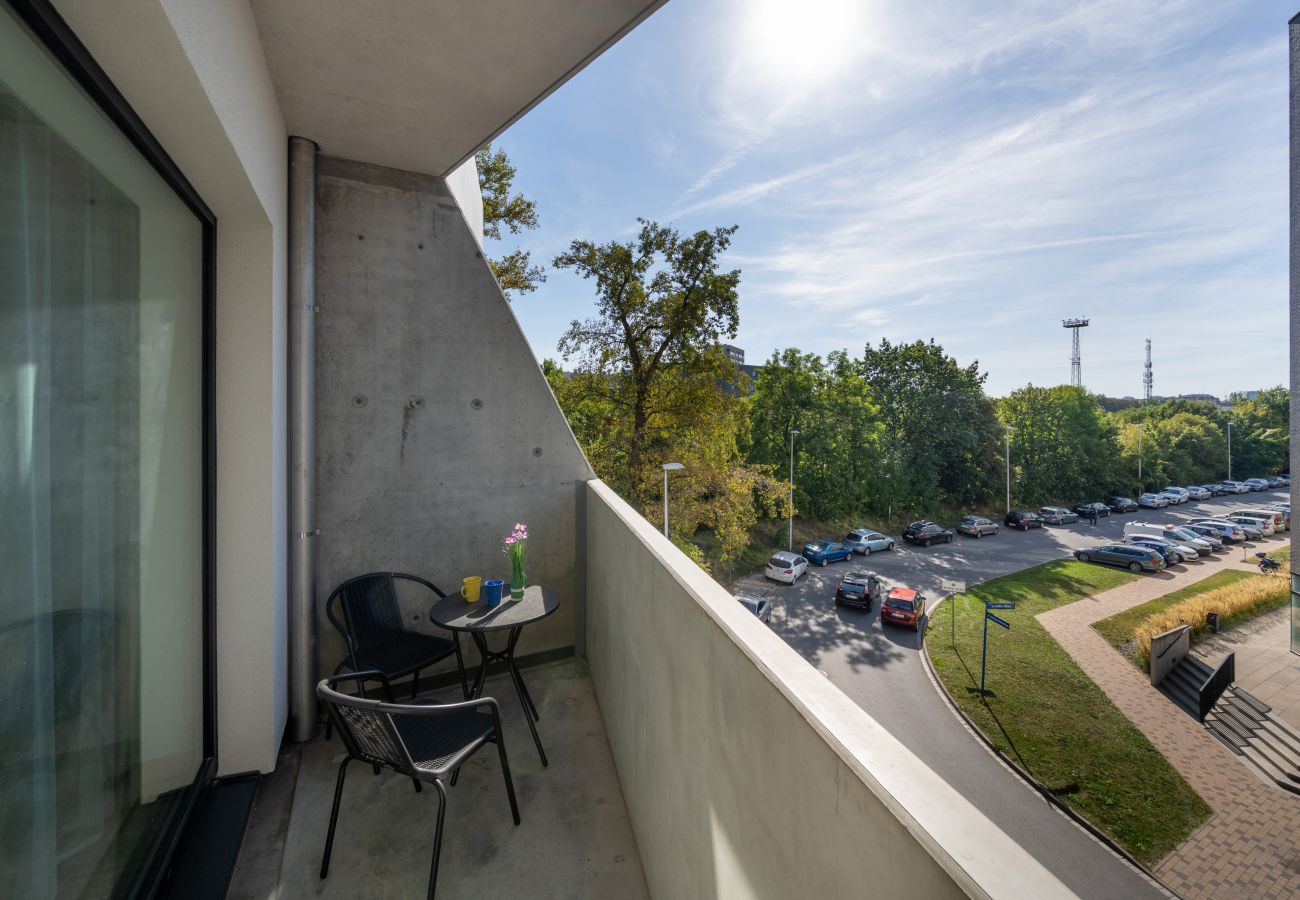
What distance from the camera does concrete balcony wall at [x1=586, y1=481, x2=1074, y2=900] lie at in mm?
563

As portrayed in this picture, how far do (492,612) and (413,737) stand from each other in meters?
0.76

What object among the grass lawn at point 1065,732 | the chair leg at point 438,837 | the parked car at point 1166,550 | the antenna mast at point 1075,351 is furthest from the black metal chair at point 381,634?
the antenna mast at point 1075,351

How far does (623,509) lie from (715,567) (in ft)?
39.1

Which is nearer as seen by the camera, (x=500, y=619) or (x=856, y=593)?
(x=500, y=619)

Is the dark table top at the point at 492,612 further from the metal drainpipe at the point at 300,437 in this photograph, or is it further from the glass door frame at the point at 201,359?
the glass door frame at the point at 201,359

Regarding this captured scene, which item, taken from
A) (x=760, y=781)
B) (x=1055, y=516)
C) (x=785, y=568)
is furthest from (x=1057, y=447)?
(x=760, y=781)

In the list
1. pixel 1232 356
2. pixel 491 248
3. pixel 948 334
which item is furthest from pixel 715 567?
pixel 948 334

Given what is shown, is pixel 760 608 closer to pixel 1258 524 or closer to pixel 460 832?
pixel 460 832

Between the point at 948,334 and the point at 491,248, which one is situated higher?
the point at 948,334

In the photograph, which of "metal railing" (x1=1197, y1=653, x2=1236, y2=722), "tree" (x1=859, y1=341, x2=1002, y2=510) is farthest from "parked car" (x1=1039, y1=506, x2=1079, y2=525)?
"metal railing" (x1=1197, y1=653, x2=1236, y2=722)

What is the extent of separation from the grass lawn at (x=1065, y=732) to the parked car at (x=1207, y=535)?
12.4 m

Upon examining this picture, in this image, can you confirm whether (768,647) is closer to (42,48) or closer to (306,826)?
(42,48)

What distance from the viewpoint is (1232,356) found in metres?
13.1

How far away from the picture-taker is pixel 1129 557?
15.3 metres
